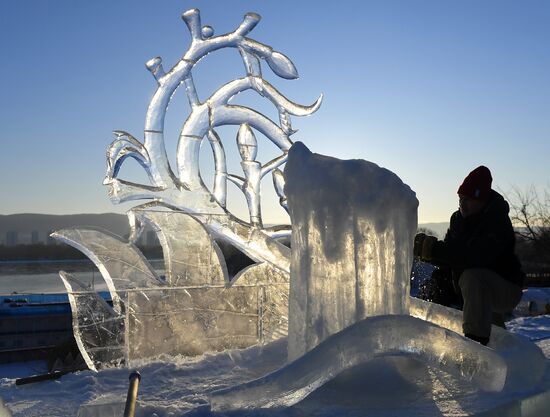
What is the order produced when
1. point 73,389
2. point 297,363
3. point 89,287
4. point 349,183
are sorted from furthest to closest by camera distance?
point 89,287 < point 73,389 < point 349,183 < point 297,363

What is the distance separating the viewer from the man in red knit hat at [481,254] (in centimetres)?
345

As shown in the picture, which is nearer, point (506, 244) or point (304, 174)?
point (304, 174)

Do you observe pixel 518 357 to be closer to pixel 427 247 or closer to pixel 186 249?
pixel 427 247

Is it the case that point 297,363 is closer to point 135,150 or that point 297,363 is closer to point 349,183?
point 349,183

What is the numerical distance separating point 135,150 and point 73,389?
6.96 ft

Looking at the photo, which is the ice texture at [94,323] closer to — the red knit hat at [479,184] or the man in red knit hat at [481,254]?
the man in red knit hat at [481,254]

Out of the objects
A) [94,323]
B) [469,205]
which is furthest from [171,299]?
[469,205]

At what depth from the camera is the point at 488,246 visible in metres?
3.60

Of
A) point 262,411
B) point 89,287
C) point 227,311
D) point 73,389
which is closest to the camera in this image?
point 262,411

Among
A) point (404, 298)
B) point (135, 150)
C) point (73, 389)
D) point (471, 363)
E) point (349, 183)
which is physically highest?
point (135, 150)

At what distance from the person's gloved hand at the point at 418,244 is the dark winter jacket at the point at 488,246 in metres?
0.09

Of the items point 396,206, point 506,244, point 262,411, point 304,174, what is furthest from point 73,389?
point 506,244

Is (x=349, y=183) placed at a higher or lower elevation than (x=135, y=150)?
lower

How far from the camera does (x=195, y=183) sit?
5.22 meters
